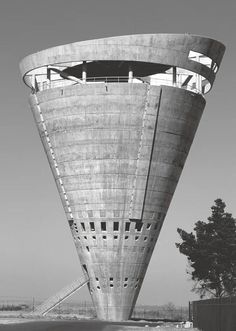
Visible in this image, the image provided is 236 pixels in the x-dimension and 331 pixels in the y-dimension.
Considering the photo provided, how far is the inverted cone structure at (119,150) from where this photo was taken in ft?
176

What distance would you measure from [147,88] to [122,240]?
11.4 m

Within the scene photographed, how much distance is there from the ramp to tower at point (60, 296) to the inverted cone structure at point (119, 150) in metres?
1.15

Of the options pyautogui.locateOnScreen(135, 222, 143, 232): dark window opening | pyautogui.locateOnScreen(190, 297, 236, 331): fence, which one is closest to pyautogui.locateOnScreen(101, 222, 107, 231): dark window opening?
pyautogui.locateOnScreen(135, 222, 143, 232): dark window opening

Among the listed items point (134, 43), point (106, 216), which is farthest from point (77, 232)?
point (134, 43)

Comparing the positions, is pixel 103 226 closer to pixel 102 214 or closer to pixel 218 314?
pixel 102 214

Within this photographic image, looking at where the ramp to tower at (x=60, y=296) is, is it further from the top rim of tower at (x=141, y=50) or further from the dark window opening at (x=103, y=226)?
the top rim of tower at (x=141, y=50)

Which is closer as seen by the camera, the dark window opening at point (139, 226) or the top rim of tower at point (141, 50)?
the top rim of tower at point (141, 50)

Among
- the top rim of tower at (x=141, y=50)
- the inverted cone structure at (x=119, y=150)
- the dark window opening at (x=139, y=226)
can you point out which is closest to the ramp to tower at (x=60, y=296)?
the inverted cone structure at (x=119, y=150)

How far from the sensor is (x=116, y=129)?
177 feet

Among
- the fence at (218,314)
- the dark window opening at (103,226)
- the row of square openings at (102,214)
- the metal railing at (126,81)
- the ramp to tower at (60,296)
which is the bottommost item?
the fence at (218,314)

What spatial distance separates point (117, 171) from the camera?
53.9 m

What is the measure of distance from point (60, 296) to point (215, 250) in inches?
512

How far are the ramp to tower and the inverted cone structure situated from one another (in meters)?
1.15

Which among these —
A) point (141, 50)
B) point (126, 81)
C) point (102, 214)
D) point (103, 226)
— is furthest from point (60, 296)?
point (141, 50)
